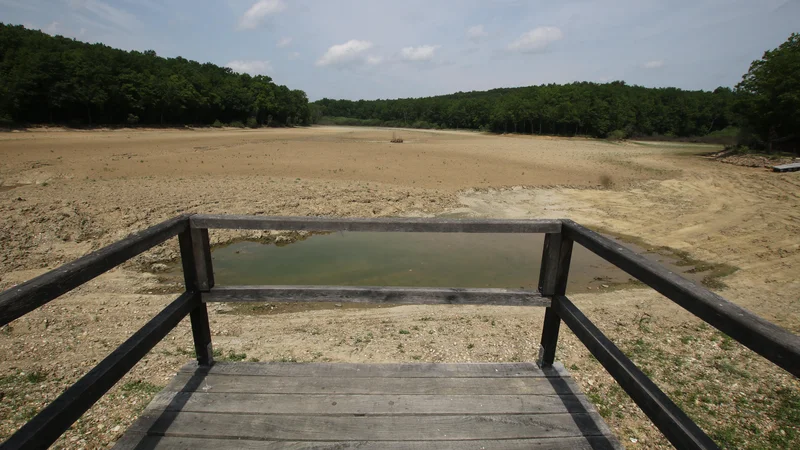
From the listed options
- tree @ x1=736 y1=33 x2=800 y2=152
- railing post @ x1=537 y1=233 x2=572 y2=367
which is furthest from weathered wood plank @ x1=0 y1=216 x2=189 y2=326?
tree @ x1=736 y1=33 x2=800 y2=152

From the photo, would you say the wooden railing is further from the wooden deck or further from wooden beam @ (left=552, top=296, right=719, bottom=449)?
the wooden deck

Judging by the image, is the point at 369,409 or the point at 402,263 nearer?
the point at 369,409

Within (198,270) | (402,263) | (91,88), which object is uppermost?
(91,88)

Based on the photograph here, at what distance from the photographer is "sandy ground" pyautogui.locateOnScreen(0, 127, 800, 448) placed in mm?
4199

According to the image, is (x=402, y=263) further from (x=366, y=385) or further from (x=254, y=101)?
(x=254, y=101)

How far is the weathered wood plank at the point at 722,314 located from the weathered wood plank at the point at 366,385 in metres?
1.23

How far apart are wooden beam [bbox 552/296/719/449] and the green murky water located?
222 inches

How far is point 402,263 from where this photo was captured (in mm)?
9344

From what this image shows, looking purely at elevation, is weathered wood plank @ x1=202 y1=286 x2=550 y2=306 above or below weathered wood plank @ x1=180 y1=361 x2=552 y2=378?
above

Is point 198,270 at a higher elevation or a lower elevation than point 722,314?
lower

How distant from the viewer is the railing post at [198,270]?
2.82m

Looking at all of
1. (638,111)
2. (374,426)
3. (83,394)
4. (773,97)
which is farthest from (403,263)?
(638,111)

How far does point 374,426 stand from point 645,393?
1567 millimetres

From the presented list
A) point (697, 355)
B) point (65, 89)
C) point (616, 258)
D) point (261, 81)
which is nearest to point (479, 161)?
point (697, 355)
